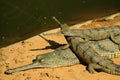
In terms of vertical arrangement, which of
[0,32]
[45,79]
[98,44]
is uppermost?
[0,32]

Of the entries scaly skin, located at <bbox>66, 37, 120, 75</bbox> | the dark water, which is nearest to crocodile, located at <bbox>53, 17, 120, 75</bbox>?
scaly skin, located at <bbox>66, 37, 120, 75</bbox>

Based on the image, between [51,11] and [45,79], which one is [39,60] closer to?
[45,79]

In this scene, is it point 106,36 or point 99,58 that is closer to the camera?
point 99,58

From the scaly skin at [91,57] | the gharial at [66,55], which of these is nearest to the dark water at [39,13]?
the gharial at [66,55]

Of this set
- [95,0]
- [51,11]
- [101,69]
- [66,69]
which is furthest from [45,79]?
[95,0]

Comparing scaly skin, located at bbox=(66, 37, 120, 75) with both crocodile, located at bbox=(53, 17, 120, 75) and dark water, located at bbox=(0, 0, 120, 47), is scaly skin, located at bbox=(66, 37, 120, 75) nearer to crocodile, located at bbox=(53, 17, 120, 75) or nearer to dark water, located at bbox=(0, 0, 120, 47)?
crocodile, located at bbox=(53, 17, 120, 75)

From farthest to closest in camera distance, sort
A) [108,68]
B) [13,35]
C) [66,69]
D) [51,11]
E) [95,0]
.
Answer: [95,0] → [51,11] → [13,35] → [66,69] → [108,68]
